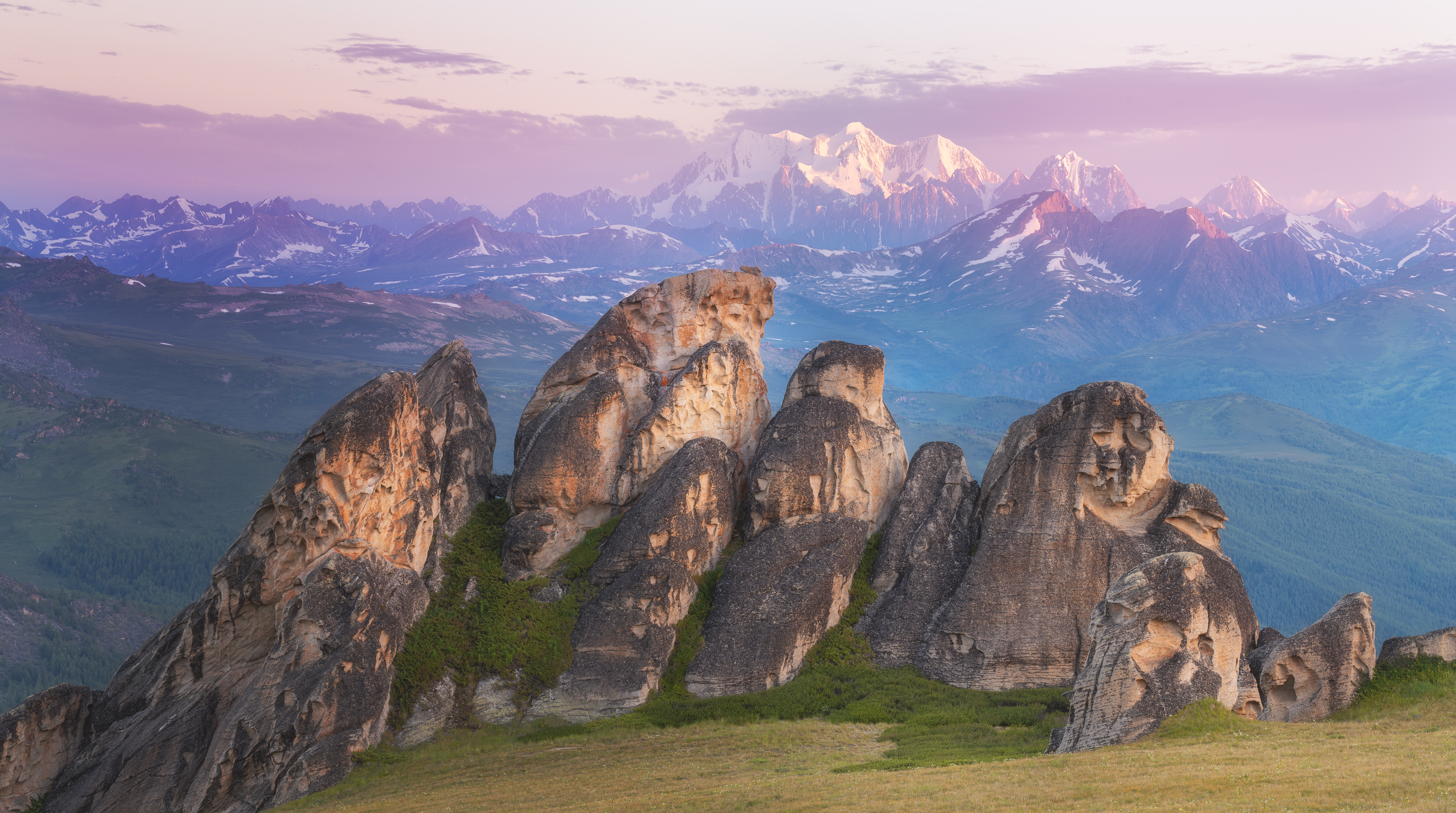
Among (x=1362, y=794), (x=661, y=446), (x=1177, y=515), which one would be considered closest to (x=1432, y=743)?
(x=1362, y=794)

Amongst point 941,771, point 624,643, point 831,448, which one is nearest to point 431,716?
point 624,643

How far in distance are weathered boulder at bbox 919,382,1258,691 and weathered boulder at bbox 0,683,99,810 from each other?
44.5 metres

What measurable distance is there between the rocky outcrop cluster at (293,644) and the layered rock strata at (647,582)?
349 inches

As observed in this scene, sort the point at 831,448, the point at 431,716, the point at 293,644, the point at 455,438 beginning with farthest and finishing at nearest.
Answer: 1. the point at 455,438
2. the point at 831,448
3. the point at 431,716
4. the point at 293,644

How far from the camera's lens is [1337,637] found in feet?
126

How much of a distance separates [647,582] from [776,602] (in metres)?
6.96

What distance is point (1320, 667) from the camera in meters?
38.5

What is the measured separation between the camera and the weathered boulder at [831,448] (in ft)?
176

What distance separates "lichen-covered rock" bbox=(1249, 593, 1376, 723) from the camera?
38156mm

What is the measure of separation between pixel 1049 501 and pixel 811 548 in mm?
12965

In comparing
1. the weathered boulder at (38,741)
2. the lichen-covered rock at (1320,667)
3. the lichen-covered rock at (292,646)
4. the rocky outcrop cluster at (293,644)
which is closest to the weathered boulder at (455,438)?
the rocky outcrop cluster at (293,644)

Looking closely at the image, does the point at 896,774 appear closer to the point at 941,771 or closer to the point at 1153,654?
the point at 941,771

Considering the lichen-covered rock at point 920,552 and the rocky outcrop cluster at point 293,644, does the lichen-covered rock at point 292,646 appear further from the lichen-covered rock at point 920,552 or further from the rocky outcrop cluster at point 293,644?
the lichen-covered rock at point 920,552

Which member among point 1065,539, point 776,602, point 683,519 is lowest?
point 776,602
